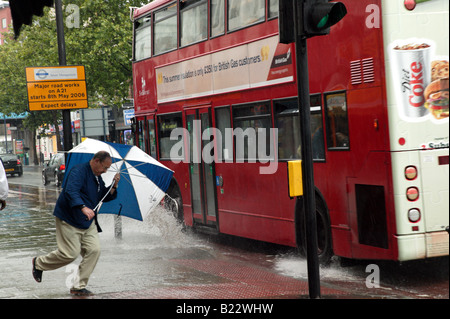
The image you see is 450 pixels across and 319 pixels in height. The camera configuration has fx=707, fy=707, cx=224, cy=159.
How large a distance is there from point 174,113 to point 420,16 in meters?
6.77

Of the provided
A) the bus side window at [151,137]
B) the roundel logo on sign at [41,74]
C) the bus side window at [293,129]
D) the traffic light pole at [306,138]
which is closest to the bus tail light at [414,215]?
the traffic light pole at [306,138]

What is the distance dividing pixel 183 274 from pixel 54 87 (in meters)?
8.31

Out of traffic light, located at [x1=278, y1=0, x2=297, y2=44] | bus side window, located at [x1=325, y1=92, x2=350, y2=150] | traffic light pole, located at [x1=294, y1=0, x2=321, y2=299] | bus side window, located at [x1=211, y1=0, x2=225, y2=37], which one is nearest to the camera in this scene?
traffic light pole, located at [x1=294, y1=0, x2=321, y2=299]

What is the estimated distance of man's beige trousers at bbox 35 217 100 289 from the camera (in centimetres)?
757

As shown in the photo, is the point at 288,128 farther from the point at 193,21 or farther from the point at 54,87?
the point at 54,87

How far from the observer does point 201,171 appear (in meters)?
12.3

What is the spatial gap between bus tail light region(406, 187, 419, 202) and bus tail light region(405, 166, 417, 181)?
11cm

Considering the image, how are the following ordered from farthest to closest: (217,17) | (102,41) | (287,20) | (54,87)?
(102,41)
(54,87)
(217,17)
(287,20)

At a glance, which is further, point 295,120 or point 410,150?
point 295,120

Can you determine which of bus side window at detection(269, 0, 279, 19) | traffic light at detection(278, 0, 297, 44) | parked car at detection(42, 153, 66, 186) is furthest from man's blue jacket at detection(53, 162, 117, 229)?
parked car at detection(42, 153, 66, 186)

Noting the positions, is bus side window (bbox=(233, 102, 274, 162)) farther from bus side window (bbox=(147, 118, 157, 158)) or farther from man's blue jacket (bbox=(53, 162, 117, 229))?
bus side window (bbox=(147, 118, 157, 158))

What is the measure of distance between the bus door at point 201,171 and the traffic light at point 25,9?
9.57m
